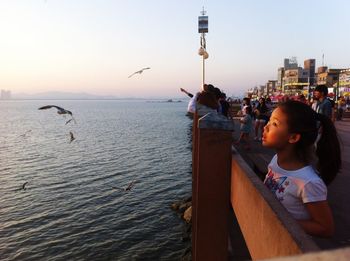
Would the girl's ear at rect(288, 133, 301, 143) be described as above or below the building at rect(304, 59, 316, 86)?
below

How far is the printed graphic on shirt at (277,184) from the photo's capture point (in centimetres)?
240

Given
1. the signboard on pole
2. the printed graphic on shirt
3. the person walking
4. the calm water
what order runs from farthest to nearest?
the signboard on pole < the calm water < the person walking < the printed graphic on shirt

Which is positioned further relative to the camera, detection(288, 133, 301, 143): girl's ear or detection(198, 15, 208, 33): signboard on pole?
detection(198, 15, 208, 33): signboard on pole

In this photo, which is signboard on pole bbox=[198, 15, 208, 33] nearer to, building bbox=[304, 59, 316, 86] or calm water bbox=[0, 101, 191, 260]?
calm water bbox=[0, 101, 191, 260]

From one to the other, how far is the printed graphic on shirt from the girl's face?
0.22m

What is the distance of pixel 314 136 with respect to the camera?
8.07 feet

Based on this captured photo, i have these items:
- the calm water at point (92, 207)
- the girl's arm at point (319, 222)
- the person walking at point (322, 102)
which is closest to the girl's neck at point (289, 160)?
the girl's arm at point (319, 222)

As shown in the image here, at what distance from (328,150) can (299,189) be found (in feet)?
1.31

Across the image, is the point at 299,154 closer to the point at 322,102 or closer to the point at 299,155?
the point at 299,155

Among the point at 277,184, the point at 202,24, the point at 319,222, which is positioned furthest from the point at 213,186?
the point at 202,24

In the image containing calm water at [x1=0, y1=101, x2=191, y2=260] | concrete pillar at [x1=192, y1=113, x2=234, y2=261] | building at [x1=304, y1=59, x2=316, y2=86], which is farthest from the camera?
building at [x1=304, y1=59, x2=316, y2=86]

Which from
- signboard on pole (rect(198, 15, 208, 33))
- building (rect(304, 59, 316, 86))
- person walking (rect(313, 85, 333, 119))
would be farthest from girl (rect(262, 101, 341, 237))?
building (rect(304, 59, 316, 86))

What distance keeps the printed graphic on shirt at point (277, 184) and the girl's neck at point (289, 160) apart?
0.09 meters

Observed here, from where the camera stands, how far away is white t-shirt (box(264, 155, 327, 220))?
86.9 inches
